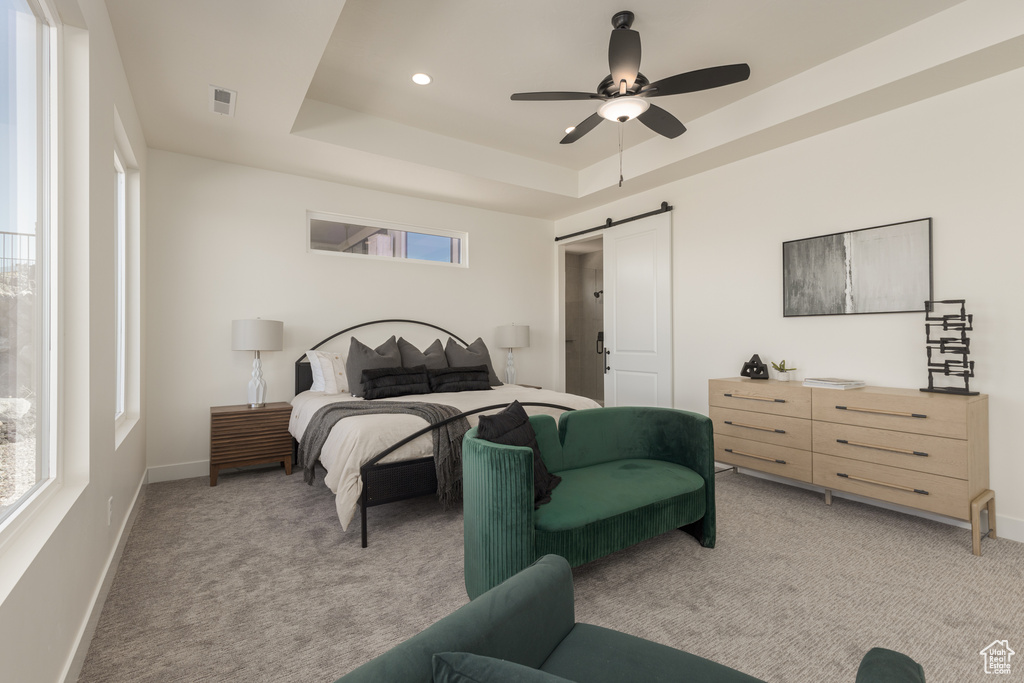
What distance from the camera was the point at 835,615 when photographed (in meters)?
1.98

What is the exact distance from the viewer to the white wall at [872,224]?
279cm

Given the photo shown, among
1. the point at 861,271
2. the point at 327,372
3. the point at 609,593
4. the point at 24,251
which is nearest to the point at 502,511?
the point at 609,593

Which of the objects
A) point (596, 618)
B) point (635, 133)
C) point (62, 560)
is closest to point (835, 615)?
point (596, 618)

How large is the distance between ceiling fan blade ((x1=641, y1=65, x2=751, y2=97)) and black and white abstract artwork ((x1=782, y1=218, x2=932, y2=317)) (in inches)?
66.0

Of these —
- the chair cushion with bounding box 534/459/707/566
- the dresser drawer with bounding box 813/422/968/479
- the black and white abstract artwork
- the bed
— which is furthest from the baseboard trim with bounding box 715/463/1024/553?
the bed

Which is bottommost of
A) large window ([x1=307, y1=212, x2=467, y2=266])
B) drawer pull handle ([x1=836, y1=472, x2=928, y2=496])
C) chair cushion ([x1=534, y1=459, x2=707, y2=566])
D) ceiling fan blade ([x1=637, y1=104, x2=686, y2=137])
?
drawer pull handle ([x1=836, y1=472, x2=928, y2=496])

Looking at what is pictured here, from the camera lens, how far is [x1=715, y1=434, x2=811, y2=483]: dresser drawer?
3320mm

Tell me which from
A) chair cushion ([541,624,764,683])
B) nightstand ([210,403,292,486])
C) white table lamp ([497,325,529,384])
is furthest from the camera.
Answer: white table lamp ([497,325,529,384])

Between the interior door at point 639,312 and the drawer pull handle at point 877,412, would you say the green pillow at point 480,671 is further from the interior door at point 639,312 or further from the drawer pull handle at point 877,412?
the interior door at point 639,312

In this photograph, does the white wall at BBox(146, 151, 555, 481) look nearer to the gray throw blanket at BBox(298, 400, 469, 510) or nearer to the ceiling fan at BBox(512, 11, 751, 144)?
the gray throw blanket at BBox(298, 400, 469, 510)

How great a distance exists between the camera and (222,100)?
3.11 metres

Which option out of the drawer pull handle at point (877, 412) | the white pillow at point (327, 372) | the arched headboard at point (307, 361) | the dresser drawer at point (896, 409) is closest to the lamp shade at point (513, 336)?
the arched headboard at point (307, 361)

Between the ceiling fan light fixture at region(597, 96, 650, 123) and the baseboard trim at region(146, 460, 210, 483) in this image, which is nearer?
the ceiling fan light fixture at region(597, 96, 650, 123)

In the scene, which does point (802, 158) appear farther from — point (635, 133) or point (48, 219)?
point (48, 219)
